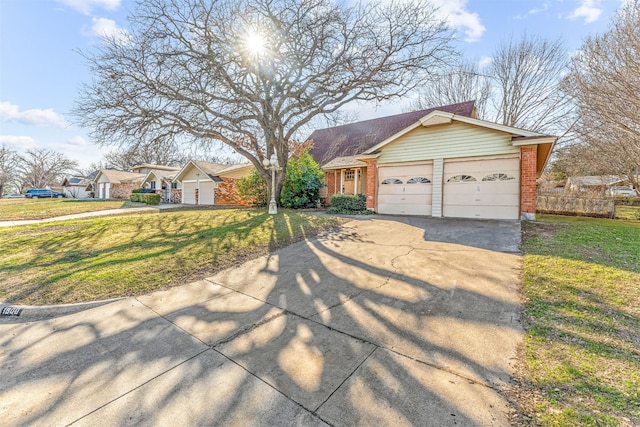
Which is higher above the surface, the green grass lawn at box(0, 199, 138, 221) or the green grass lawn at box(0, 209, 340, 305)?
the green grass lawn at box(0, 199, 138, 221)

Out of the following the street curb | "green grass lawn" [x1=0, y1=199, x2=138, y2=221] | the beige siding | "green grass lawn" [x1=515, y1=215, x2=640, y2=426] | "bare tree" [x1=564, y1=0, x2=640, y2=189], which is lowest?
the street curb

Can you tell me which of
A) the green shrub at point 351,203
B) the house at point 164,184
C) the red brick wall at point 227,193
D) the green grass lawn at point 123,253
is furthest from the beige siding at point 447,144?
the house at point 164,184

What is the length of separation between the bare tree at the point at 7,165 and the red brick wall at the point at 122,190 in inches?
1109

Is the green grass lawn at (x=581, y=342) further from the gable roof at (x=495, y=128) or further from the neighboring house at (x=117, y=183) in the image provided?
the neighboring house at (x=117, y=183)

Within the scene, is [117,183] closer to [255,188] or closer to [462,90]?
[255,188]

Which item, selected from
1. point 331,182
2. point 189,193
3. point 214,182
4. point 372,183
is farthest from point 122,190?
point 372,183

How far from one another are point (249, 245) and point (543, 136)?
979 centimetres

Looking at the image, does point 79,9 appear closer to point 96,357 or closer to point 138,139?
point 138,139

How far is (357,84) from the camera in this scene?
42.7ft

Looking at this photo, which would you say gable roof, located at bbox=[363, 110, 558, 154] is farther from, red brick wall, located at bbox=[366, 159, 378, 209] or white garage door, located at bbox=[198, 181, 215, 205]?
white garage door, located at bbox=[198, 181, 215, 205]

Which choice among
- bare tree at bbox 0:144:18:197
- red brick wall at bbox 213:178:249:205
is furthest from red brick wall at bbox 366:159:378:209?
bare tree at bbox 0:144:18:197

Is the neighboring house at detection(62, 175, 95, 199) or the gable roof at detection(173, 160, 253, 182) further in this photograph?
the neighboring house at detection(62, 175, 95, 199)

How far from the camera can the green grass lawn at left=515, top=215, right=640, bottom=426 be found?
1.87 m

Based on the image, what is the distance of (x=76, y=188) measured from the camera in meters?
45.9
